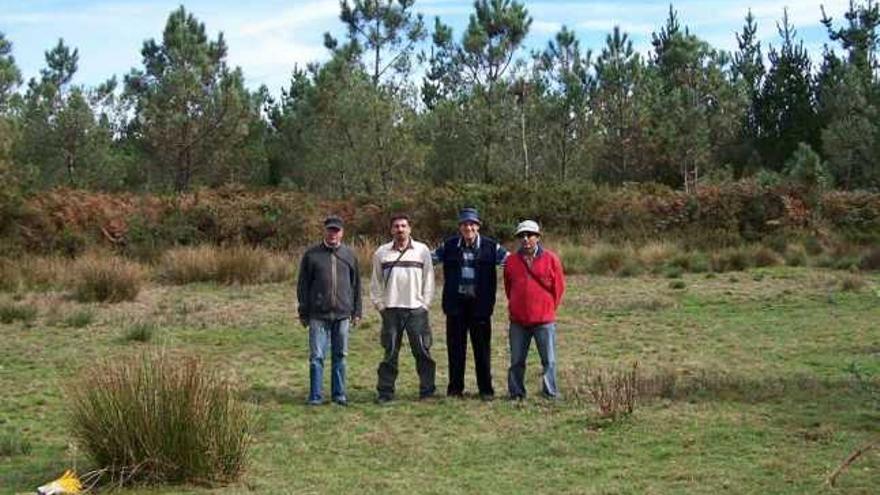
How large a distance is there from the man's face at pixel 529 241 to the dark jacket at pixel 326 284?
152 cm

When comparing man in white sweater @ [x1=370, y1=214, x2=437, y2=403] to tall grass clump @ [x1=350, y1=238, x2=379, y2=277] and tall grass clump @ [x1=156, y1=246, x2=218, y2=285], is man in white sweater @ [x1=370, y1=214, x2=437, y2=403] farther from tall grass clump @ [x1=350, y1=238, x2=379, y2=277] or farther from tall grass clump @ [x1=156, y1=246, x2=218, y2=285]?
tall grass clump @ [x1=156, y1=246, x2=218, y2=285]

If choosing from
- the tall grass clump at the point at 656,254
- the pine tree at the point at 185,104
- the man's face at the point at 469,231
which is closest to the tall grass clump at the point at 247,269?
the tall grass clump at the point at 656,254

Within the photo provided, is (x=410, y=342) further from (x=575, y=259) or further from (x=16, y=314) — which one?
(x=575, y=259)

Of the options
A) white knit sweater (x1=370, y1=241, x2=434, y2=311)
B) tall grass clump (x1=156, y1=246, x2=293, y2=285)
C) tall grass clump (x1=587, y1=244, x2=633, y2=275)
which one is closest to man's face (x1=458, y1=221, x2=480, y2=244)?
white knit sweater (x1=370, y1=241, x2=434, y2=311)

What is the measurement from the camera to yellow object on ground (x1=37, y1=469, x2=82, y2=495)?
601cm

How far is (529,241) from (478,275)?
0.54m

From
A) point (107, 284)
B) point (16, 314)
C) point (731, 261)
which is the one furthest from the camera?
point (731, 261)

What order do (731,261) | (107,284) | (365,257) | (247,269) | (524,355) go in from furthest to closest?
(731,261) → (365,257) → (247,269) → (107,284) → (524,355)

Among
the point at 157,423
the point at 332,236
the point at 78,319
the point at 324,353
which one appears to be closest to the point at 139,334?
the point at 78,319

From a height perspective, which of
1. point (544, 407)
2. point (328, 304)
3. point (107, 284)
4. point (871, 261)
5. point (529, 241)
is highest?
point (529, 241)

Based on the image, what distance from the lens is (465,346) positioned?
9562 mm

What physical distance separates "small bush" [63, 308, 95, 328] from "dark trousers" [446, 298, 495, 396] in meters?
6.45

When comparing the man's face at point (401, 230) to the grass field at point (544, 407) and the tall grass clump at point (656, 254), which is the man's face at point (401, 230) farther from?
the tall grass clump at point (656, 254)

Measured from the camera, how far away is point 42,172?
34.5 meters
